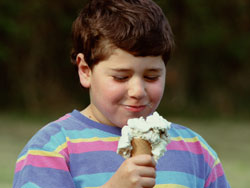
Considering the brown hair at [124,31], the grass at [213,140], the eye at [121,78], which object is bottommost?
the grass at [213,140]

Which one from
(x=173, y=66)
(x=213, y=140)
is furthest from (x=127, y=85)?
(x=173, y=66)

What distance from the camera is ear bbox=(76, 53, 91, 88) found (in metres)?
2.37

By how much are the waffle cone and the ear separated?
455 mm

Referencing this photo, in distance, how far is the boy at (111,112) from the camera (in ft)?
6.98

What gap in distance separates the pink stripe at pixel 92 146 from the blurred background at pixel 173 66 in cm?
1035

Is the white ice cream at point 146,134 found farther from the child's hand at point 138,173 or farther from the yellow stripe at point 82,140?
the yellow stripe at point 82,140

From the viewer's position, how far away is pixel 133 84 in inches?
84.8

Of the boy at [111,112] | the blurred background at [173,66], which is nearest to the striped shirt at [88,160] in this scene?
the boy at [111,112]

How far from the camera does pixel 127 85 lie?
2170 millimetres

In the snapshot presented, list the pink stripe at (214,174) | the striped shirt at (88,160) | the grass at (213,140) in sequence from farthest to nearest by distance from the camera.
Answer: the grass at (213,140) < the pink stripe at (214,174) < the striped shirt at (88,160)

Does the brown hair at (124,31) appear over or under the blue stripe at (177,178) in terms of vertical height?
over

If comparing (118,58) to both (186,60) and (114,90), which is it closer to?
(114,90)

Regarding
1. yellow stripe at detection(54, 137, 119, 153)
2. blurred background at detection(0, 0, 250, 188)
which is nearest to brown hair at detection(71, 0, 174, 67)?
yellow stripe at detection(54, 137, 119, 153)

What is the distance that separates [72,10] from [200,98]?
522 centimetres
